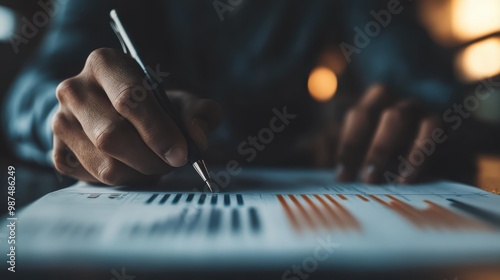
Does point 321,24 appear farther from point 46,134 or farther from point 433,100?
point 46,134

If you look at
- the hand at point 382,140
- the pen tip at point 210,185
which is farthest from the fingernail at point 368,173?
the pen tip at point 210,185

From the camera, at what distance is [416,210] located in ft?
0.82

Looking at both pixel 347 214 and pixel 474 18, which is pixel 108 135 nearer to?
pixel 347 214

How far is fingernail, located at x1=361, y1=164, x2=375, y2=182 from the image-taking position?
344 mm

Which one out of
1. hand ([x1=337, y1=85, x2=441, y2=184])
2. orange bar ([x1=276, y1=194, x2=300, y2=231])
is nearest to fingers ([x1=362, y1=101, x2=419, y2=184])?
hand ([x1=337, y1=85, x2=441, y2=184])

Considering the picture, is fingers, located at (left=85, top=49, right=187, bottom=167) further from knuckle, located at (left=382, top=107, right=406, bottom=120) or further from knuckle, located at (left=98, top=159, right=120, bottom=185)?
knuckle, located at (left=382, top=107, right=406, bottom=120)

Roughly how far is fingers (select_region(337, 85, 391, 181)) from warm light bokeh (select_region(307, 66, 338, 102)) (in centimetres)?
3

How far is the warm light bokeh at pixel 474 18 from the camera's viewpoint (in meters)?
0.38

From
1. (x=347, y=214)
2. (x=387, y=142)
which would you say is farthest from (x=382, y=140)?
(x=347, y=214)

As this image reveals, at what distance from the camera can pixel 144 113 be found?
0.27 metres

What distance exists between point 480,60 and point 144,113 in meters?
0.32

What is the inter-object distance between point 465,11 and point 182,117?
291mm

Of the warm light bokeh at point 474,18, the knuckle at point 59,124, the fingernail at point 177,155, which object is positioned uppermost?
the warm light bokeh at point 474,18

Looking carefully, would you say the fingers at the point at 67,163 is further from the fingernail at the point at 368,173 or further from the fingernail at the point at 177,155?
the fingernail at the point at 368,173
